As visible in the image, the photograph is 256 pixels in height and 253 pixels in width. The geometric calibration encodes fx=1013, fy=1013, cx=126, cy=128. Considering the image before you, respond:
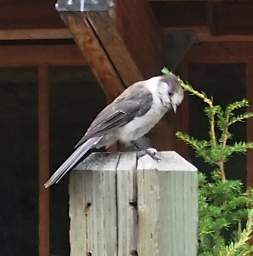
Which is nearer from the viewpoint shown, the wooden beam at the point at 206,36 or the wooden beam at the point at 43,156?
the wooden beam at the point at 206,36

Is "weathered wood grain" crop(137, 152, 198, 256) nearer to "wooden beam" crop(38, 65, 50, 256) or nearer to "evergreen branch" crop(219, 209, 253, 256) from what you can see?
"evergreen branch" crop(219, 209, 253, 256)

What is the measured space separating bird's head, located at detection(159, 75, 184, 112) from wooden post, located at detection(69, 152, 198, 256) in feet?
3.81

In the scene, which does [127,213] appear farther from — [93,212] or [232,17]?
[232,17]

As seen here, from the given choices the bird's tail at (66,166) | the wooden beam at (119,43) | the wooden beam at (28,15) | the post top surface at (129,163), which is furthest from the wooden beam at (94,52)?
the post top surface at (129,163)

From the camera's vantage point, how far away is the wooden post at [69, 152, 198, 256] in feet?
5.26

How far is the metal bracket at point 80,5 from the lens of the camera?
108 inches

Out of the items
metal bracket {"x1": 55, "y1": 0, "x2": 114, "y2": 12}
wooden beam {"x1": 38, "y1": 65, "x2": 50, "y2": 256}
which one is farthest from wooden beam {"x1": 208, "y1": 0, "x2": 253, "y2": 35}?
metal bracket {"x1": 55, "y1": 0, "x2": 114, "y2": 12}

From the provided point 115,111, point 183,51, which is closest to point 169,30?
point 183,51

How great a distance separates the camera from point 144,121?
2.90 m

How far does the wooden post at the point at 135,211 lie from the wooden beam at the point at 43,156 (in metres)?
3.10

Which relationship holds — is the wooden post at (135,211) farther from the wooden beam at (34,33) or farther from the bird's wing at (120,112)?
the wooden beam at (34,33)

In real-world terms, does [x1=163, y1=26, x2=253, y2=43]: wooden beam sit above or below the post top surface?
above

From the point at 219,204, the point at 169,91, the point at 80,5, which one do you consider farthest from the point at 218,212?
the point at 80,5

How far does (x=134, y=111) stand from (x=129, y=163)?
1.09 meters
